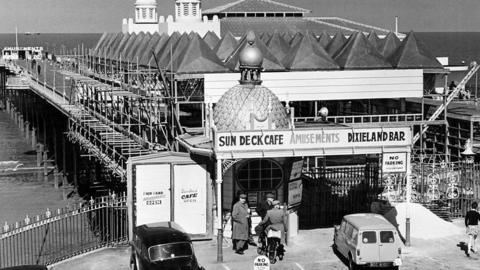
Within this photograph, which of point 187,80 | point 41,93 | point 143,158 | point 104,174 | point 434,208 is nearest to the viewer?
point 143,158

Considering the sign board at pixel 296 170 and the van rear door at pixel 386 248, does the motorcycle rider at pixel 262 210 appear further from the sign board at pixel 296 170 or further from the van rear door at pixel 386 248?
the van rear door at pixel 386 248

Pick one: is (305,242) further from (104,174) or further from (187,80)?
(104,174)

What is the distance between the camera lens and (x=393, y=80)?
1738 inches

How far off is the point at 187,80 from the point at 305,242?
21.3 meters

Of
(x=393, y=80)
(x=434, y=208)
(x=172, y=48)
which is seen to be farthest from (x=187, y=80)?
(x=434, y=208)

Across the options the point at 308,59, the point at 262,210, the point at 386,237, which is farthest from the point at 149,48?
the point at 386,237

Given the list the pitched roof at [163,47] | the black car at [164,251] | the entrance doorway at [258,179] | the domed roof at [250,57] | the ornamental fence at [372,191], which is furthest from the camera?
the pitched roof at [163,47]

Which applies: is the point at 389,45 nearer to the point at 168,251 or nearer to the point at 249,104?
the point at 249,104

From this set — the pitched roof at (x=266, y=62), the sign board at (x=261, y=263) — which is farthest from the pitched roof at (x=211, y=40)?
the sign board at (x=261, y=263)

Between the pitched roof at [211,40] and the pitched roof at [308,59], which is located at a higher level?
the pitched roof at [211,40]

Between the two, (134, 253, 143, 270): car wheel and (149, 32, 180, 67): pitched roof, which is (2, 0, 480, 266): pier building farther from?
(134, 253, 143, 270): car wheel

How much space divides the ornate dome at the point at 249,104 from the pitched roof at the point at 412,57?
2183 centimetres

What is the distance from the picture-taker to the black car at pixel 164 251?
18.1 meters

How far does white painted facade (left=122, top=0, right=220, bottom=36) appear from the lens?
7219 centimetres
